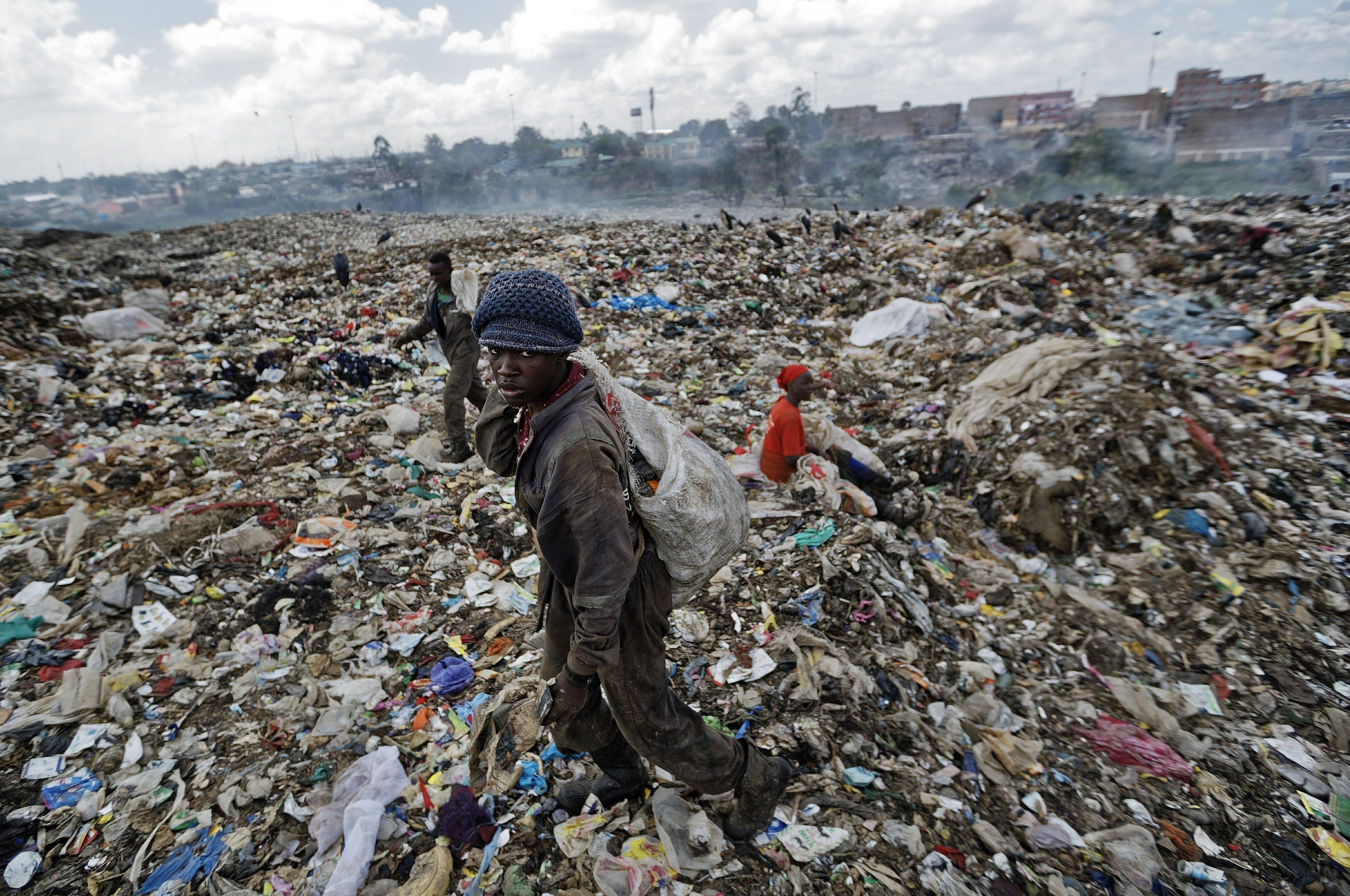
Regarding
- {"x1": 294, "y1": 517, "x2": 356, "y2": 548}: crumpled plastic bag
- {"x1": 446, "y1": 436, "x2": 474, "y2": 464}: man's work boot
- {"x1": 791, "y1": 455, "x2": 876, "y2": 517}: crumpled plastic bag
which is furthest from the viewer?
{"x1": 446, "y1": 436, "x2": 474, "y2": 464}: man's work boot

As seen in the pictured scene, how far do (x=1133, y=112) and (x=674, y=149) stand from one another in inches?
1928

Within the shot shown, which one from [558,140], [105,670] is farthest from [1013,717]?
[558,140]

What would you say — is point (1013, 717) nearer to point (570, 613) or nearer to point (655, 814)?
point (655, 814)

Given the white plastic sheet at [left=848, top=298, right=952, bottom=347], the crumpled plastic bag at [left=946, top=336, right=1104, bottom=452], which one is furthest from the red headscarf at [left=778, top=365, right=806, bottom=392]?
the white plastic sheet at [left=848, top=298, right=952, bottom=347]

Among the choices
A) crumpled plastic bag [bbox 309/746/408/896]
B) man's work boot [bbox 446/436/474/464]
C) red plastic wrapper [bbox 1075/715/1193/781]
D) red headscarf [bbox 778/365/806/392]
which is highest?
red headscarf [bbox 778/365/806/392]

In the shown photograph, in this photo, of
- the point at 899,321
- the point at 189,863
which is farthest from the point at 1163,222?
the point at 189,863

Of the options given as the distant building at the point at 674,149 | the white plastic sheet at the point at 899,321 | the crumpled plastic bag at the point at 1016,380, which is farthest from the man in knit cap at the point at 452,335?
the distant building at the point at 674,149

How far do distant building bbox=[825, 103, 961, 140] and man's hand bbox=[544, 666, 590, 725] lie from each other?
72355 mm

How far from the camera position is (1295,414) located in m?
4.82

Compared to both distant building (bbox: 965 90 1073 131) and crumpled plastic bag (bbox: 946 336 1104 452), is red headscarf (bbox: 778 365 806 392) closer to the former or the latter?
crumpled plastic bag (bbox: 946 336 1104 452)

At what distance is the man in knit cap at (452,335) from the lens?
408 centimetres

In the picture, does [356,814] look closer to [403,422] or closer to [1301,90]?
[403,422]

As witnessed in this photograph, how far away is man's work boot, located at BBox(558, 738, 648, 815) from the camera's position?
1.94 metres

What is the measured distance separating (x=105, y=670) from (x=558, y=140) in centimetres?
8157
